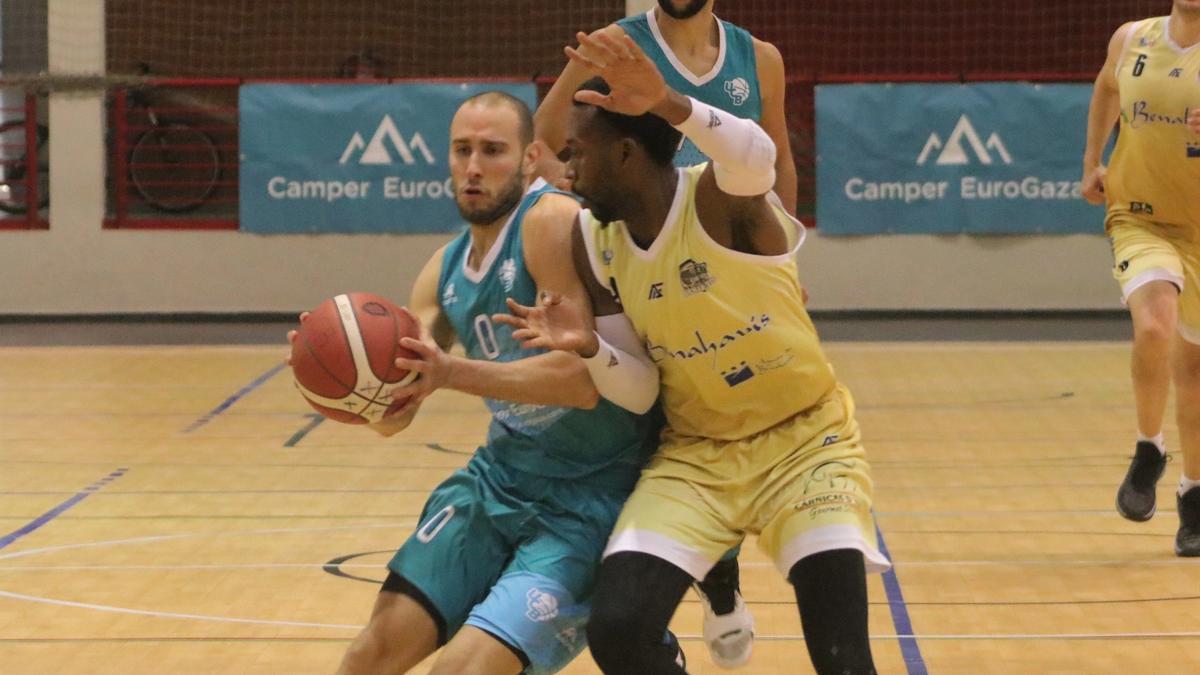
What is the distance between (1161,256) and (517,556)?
294cm

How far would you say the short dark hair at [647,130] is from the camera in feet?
11.3

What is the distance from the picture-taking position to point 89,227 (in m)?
13.5

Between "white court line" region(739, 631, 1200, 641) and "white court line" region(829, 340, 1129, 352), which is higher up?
"white court line" region(739, 631, 1200, 641)

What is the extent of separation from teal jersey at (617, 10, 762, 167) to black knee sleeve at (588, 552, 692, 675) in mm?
1505

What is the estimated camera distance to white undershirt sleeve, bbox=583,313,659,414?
3482 mm

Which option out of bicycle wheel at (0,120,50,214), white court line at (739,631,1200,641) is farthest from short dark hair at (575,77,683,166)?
bicycle wheel at (0,120,50,214)

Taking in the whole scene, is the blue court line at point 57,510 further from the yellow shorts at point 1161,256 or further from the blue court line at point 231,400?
the yellow shorts at point 1161,256

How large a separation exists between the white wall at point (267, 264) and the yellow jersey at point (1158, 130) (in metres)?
7.49

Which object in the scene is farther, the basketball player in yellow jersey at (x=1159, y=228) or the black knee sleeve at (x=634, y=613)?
the basketball player in yellow jersey at (x=1159, y=228)

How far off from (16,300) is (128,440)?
5947 millimetres

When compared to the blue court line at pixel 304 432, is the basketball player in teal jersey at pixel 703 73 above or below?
above

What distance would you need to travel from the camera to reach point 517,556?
3590 millimetres

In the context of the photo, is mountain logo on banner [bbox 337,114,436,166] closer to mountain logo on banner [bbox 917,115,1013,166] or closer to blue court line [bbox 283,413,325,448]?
mountain logo on banner [bbox 917,115,1013,166]

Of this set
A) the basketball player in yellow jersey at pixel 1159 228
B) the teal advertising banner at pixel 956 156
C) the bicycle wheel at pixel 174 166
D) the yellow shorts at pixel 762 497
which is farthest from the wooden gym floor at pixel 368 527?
the bicycle wheel at pixel 174 166
